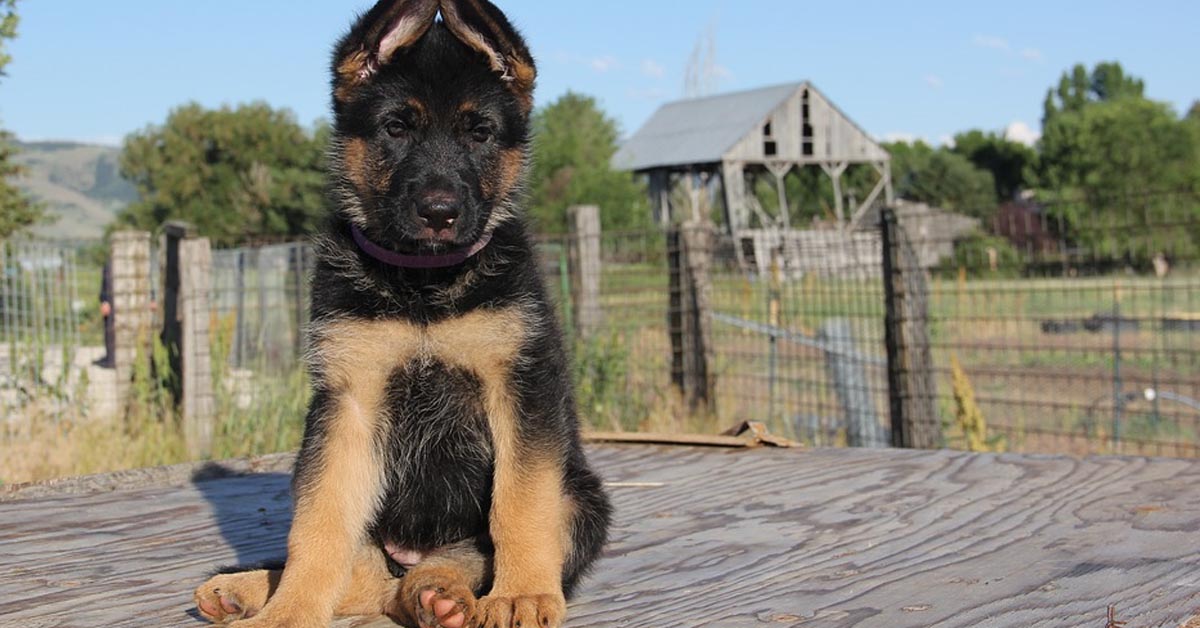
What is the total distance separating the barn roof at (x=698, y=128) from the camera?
5275 centimetres

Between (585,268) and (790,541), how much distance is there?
6794 mm

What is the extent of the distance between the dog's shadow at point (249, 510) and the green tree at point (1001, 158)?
3044 inches

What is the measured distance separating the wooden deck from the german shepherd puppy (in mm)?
293

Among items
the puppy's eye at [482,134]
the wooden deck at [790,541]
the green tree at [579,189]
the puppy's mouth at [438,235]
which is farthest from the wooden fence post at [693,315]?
the green tree at [579,189]

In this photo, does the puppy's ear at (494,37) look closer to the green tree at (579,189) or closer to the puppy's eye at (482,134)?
the puppy's eye at (482,134)

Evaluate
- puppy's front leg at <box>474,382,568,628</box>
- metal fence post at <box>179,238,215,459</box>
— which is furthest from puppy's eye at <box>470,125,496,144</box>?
metal fence post at <box>179,238,215,459</box>

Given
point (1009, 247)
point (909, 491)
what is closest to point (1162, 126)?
point (1009, 247)

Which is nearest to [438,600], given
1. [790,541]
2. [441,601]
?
[441,601]

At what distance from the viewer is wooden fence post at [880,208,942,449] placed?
8.33 meters

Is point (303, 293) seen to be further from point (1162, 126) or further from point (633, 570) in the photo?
point (1162, 126)

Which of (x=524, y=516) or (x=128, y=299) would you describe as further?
(x=128, y=299)

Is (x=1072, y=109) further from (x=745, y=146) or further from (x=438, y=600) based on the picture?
(x=438, y=600)

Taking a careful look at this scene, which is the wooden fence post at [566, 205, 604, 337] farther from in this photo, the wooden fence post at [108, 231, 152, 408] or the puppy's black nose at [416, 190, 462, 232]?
the puppy's black nose at [416, 190, 462, 232]

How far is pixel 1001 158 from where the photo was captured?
81375 millimetres
